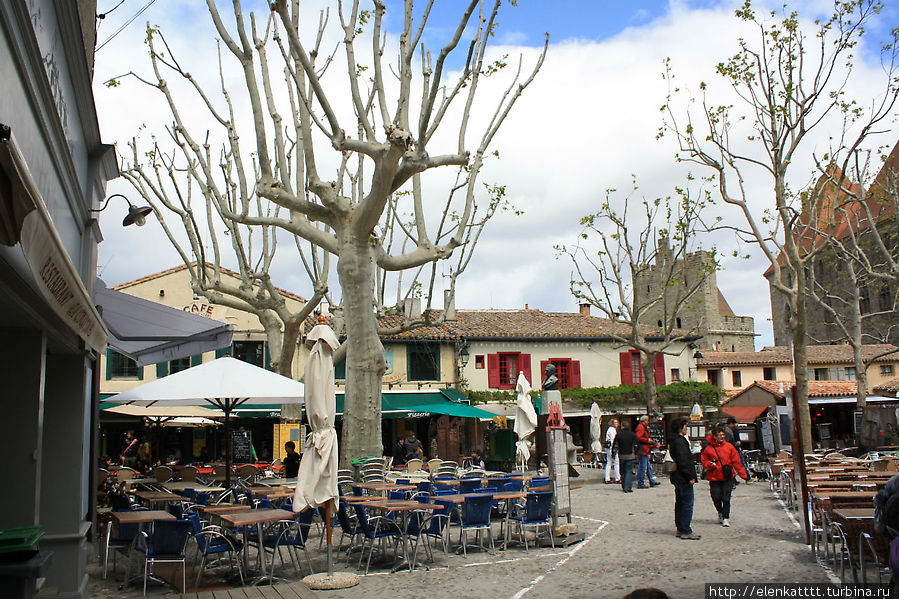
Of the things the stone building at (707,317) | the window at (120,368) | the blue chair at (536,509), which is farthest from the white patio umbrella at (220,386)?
the stone building at (707,317)

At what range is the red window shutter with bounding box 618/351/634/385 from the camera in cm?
3494

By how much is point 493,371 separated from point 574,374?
415cm

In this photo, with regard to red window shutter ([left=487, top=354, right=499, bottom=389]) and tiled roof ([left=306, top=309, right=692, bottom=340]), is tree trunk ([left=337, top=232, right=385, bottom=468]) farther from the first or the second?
red window shutter ([left=487, top=354, right=499, bottom=389])

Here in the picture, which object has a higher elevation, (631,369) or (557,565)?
(631,369)

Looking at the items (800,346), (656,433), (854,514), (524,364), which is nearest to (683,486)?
(854,514)

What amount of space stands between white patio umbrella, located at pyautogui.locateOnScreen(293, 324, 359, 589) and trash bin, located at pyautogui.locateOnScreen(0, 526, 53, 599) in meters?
3.71

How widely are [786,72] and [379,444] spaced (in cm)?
1257

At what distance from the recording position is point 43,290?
12.5 ft

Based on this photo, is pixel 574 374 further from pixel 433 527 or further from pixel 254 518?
pixel 254 518

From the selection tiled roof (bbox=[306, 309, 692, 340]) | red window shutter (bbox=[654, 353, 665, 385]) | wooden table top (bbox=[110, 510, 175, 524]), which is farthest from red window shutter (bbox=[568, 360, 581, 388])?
wooden table top (bbox=[110, 510, 175, 524])

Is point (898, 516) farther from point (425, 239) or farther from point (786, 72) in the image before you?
point (786, 72)

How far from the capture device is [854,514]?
258 inches

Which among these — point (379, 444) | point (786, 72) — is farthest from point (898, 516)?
point (786, 72)

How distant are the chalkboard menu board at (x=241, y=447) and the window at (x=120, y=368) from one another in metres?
5.01
